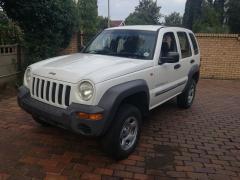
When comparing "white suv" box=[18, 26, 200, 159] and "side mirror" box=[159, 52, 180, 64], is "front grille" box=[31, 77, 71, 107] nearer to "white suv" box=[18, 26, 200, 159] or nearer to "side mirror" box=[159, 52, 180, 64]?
"white suv" box=[18, 26, 200, 159]

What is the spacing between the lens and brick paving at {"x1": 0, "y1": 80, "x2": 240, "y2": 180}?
3.62 m

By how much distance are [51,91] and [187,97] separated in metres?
3.70

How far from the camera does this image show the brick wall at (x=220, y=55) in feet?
36.3

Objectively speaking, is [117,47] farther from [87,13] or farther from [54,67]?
[87,13]

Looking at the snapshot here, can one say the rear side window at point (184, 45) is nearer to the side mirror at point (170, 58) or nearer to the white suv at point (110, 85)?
the white suv at point (110, 85)

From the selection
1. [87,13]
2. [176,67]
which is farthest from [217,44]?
→ [87,13]

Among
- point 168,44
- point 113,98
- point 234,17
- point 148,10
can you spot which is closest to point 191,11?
point 234,17

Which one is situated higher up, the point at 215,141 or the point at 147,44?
the point at 147,44

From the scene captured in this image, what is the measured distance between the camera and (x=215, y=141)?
4.80m

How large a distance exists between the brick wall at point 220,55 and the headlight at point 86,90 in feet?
28.6

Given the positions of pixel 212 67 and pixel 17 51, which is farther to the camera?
pixel 212 67

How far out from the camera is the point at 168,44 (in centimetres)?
519

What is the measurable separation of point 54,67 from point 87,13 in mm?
21946

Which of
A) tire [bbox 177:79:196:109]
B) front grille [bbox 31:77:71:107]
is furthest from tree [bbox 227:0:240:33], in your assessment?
front grille [bbox 31:77:71:107]
